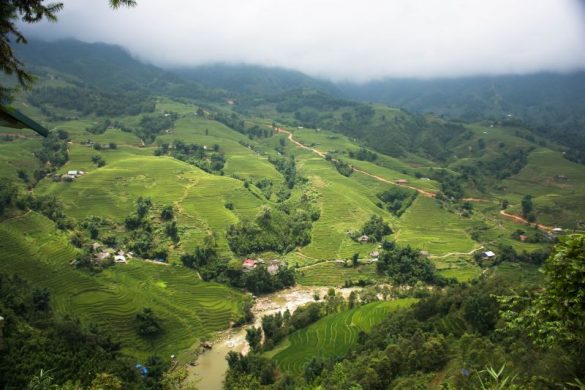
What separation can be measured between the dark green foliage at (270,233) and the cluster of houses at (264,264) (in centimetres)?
230

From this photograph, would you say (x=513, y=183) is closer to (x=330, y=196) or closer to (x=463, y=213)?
(x=463, y=213)

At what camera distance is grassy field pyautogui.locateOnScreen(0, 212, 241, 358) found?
138 ft

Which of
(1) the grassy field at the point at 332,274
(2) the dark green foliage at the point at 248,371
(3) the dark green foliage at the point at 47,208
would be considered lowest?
(1) the grassy field at the point at 332,274

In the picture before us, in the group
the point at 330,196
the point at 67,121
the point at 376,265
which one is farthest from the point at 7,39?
the point at 67,121

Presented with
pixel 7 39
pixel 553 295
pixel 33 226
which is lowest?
pixel 33 226

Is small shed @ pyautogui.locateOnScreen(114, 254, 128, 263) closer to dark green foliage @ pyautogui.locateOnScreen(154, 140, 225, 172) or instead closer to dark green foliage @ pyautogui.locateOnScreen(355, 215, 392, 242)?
dark green foliage @ pyautogui.locateOnScreen(355, 215, 392, 242)

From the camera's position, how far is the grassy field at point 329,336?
40000 mm

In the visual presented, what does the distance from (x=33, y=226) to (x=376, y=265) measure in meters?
46.2

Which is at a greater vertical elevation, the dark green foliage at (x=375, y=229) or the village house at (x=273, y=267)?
the dark green foliage at (x=375, y=229)

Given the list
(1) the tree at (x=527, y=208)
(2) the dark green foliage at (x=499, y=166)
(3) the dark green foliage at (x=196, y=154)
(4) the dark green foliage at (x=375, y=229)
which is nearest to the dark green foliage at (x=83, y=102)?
(3) the dark green foliage at (x=196, y=154)

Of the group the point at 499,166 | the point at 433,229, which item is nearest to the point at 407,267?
the point at 433,229

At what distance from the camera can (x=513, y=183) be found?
10925 cm

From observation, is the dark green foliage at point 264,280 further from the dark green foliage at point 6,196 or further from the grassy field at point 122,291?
the dark green foliage at point 6,196

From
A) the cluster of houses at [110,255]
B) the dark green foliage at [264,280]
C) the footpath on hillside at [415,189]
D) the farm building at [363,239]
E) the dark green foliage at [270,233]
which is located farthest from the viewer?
the footpath on hillside at [415,189]
